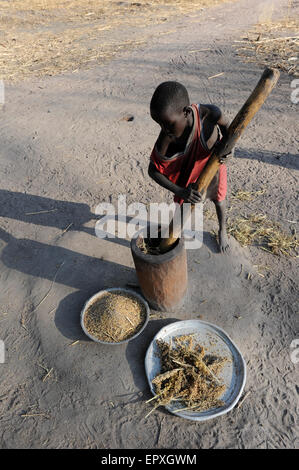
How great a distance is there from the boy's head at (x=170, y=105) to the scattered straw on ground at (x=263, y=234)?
157cm

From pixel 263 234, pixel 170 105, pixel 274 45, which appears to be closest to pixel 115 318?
pixel 170 105

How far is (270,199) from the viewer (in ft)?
11.9

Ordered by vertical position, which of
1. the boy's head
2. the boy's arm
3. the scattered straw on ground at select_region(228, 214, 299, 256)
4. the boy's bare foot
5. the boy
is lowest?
the scattered straw on ground at select_region(228, 214, 299, 256)

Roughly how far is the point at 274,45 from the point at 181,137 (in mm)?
6087

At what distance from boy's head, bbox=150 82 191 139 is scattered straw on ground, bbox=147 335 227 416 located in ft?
4.75

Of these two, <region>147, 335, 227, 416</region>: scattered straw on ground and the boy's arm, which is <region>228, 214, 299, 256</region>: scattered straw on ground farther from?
<region>147, 335, 227, 416</region>: scattered straw on ground

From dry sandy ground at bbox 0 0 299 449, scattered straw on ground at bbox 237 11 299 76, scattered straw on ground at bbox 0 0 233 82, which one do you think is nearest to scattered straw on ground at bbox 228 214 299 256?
dry sandy ground at bbox 0 0 299 449

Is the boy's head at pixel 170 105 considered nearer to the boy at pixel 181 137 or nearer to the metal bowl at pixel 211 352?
the boy at pixel 181 137

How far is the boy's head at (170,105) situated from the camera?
1878 millimetres

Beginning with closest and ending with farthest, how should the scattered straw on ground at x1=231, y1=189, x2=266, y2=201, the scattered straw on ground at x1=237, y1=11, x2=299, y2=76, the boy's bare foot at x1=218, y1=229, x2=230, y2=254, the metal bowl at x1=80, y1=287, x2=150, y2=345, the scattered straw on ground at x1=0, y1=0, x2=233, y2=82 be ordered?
the metal bowl at x1=80, y1=287, x2=150, y2=345 → the boy's bare foot at x1=218, y1=229, x2=230, y2=254 → the scattered straw on ground at x1=231, y1=189, x2=266, y2=201 → the scattered straw on ground at x1=237, y1=11, x2=299, y2=76 → the scattered straw on ground at x1=0, y1=0, x2=233, y2=82

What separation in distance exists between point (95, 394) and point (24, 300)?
3.52 feet

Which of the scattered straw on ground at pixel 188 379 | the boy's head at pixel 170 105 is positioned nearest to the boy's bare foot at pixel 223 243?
the scattered straw on ground at pixel 188 379

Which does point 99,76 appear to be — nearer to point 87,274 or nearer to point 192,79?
point 192,79

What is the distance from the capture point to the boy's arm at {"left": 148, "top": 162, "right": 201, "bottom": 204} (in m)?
2.11
